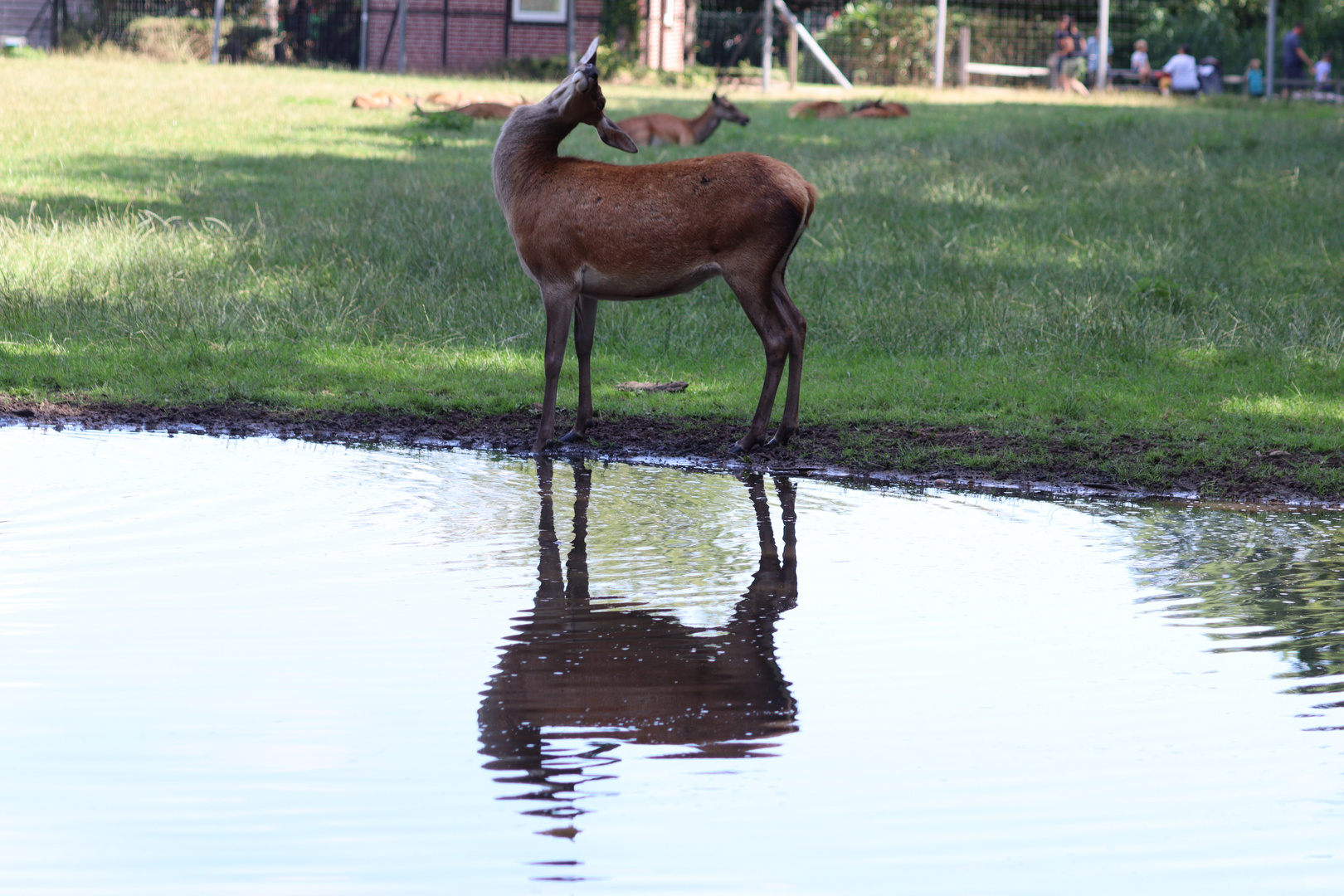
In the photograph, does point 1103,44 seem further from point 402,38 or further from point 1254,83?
point 402,38

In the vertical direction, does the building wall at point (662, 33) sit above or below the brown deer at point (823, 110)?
above

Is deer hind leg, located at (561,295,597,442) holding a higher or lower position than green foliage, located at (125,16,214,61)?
lower

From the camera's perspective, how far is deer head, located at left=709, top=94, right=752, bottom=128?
20.5 m

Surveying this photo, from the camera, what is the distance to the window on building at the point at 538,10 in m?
33.8

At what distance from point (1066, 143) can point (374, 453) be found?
41.8ft

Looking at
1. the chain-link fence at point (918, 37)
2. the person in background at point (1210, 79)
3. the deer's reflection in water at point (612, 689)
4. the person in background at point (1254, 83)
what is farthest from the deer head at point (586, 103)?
the person in background at point (1210, 79)

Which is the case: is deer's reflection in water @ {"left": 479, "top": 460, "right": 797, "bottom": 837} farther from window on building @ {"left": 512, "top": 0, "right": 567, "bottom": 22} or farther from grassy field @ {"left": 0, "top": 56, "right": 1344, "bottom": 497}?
window on building @ {"left": 512, "top": 0, "right": 567, "bottom": 22}

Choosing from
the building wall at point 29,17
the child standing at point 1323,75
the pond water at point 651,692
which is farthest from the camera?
the building wall at point 29,17

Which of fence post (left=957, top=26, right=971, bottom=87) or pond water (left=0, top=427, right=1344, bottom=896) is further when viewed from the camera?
fence post (left=957, top=26, right=971, bottom=87)

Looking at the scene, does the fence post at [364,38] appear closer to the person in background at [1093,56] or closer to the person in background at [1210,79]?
the person in background at [1093,56]

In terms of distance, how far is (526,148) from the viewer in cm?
751

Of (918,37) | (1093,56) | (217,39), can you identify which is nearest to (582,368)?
(217,39)

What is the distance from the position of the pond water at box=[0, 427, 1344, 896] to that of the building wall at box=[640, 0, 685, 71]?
29163mm

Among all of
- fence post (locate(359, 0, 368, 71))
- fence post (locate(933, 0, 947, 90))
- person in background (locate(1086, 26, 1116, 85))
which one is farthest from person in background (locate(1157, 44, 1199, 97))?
fence post (locate(359, 0, 368, 71))
